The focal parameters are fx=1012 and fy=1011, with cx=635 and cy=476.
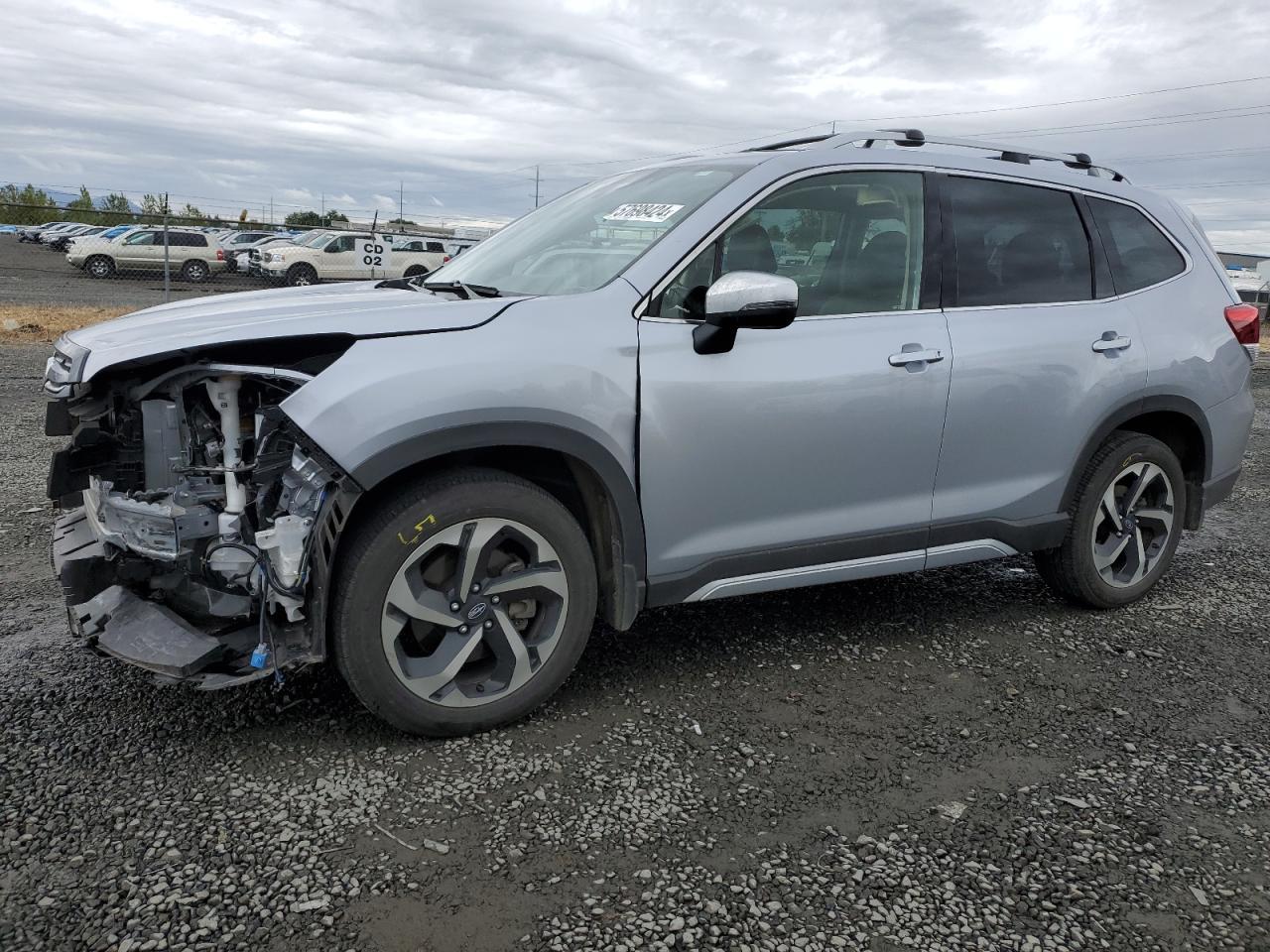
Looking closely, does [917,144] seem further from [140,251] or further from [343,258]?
[140,251]

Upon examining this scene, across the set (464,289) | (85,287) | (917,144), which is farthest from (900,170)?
(85,287)

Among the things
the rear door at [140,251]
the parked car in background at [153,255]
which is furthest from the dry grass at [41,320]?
the rear door at [140,251]

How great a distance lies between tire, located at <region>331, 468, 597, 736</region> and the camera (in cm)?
296

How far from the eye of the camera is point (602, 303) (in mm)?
3277

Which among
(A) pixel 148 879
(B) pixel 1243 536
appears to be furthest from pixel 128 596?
(B) pixel 1243 536

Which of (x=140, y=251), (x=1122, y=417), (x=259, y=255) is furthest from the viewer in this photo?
(x=140, y=251)

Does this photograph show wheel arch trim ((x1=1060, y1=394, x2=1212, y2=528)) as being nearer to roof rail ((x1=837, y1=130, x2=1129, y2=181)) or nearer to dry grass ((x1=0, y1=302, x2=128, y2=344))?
roof rail ((x1=837, y1=130, x2=1129, y2=181))

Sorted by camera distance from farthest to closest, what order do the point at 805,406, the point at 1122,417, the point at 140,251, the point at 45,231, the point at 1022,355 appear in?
1. the point at 45,231
2. the point at 140,251
3. the point at 1122,417
4. the point at 1022,355
5. the point at 805,406

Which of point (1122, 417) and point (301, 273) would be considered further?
point (301, 273)

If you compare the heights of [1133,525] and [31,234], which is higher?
[31,234]

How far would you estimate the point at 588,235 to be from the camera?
152 inches

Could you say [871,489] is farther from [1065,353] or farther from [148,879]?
[148,879]

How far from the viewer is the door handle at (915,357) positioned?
3.68m

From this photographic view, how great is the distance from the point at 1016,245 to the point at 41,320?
16139 millimetres
